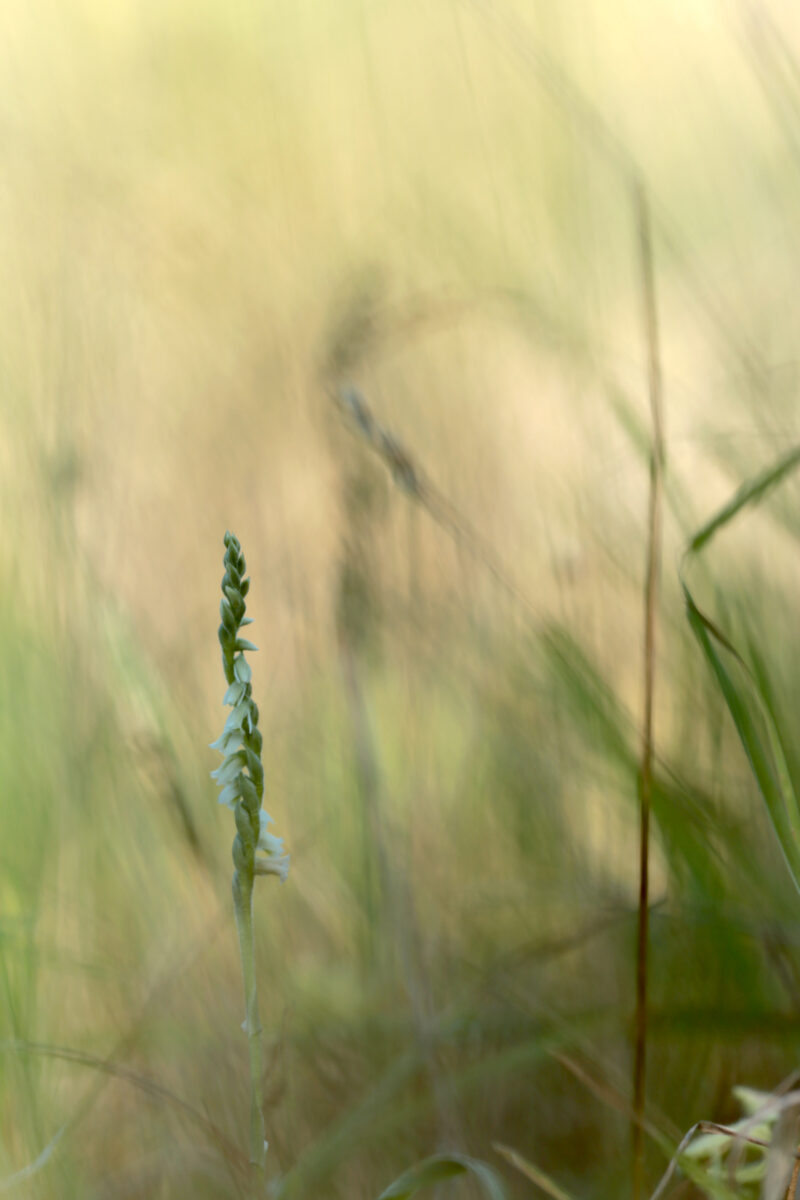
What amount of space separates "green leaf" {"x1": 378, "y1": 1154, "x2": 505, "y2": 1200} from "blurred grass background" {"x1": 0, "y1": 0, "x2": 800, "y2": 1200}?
0.06 meters

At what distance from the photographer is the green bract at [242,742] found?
1.00ft

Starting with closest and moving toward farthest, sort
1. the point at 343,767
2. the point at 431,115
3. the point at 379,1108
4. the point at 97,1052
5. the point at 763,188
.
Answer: the point at 379,1108
the point at 97,1052
the point at 343,767
the point at 763,188
the point at 431,115

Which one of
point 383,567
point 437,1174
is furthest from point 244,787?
point 383,567

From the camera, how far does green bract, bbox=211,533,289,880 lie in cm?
30

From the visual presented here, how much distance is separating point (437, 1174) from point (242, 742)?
162 mm

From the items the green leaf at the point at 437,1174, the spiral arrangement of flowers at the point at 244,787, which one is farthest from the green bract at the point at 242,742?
the green leaf at the point at 437,1174

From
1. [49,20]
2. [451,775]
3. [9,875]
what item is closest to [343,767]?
[451,775]

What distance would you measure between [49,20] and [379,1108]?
3.66 ft

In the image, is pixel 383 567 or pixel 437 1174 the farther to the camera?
pixel 383 567

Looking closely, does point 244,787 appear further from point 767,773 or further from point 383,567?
point 383,567

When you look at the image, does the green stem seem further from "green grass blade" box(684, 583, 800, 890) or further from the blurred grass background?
"green grass blade" box(684, 583, 800, 890)

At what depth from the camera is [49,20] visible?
3.33 ft

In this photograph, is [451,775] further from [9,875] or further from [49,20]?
[49,20]

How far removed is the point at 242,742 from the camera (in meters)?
0.31
